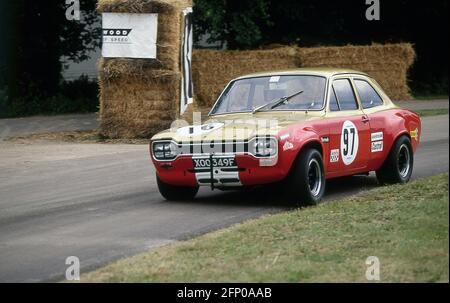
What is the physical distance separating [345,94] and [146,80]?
320 inches

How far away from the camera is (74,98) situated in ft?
95.8

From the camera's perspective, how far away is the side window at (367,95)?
39.9 ft

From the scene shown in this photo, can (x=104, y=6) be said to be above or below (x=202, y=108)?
above

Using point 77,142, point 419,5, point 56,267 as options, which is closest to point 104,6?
point 77,142

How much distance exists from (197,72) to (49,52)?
4234 millimetres

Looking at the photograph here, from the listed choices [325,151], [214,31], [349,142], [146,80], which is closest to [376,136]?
[349,142]

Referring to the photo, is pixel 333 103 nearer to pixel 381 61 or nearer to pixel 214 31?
pixel 214 31

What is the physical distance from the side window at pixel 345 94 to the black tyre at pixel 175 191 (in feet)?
6.42

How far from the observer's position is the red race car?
406 inches

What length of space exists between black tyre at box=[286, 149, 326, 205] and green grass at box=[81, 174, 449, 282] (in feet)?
1.40

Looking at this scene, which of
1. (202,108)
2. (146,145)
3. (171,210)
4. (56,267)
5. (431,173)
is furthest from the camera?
(202,108)

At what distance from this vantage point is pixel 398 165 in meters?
12.2

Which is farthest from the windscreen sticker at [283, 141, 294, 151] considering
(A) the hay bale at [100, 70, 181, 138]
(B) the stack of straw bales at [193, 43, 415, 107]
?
(B) the stack of straw bales at [193, 43, 415, 107]

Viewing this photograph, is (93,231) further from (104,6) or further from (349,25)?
(349,25)
